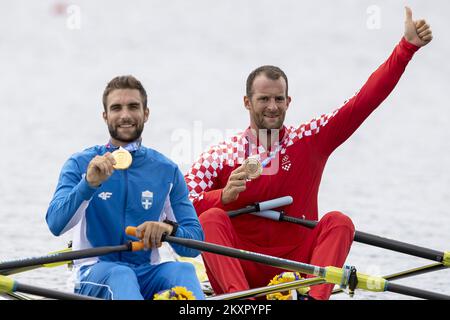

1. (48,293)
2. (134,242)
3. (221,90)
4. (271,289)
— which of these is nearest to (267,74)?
(271,289)

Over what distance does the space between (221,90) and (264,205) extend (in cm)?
1046

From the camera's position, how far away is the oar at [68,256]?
4.27m

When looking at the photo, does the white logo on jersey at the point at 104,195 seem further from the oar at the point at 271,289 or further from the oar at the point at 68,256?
the oar at the point at 271,289

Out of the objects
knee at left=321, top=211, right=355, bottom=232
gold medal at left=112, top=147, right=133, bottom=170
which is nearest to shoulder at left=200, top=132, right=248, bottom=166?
knee at left=321, top=211, right=355, bottom=232

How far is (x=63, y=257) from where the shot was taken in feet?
14.0

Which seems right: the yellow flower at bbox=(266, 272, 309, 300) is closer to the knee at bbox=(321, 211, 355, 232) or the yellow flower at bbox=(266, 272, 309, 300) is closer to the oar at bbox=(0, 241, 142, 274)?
the knee at bbox=(321, 211, 355, 232)

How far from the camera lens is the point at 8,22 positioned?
18.3m

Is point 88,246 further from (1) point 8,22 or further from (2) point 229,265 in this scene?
(1) point 8,22

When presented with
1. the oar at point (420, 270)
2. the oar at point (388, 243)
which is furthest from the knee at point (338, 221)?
the oar at point (420, 270)

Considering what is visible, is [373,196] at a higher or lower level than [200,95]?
lower

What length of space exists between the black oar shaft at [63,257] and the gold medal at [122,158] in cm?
30
